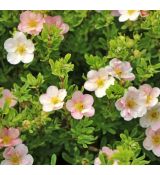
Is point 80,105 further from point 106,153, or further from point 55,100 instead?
point 106,153

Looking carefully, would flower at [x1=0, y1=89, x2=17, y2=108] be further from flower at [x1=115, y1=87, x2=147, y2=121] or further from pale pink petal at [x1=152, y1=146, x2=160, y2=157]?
pale pink petal at [x1=152, y1=146, x2=160, y2=157]

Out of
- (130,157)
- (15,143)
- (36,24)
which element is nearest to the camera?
(130,157)

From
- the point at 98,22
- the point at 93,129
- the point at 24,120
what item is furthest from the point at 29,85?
the point at 98,22

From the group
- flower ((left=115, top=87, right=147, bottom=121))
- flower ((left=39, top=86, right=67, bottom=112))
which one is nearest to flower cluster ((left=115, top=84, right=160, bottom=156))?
flower ((left=115, top=87, right=147, bottom=121))

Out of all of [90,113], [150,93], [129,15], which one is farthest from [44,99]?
[129,15]

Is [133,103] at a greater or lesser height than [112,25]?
lesser

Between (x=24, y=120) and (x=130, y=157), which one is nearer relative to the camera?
(x=130, y=157)

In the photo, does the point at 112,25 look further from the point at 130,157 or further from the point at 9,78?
the point at 130,157

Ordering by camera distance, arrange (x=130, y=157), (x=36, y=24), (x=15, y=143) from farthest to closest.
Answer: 1. (x=36, y=24)
2. (x=15, y=143)
3. (x=130, y=157)
